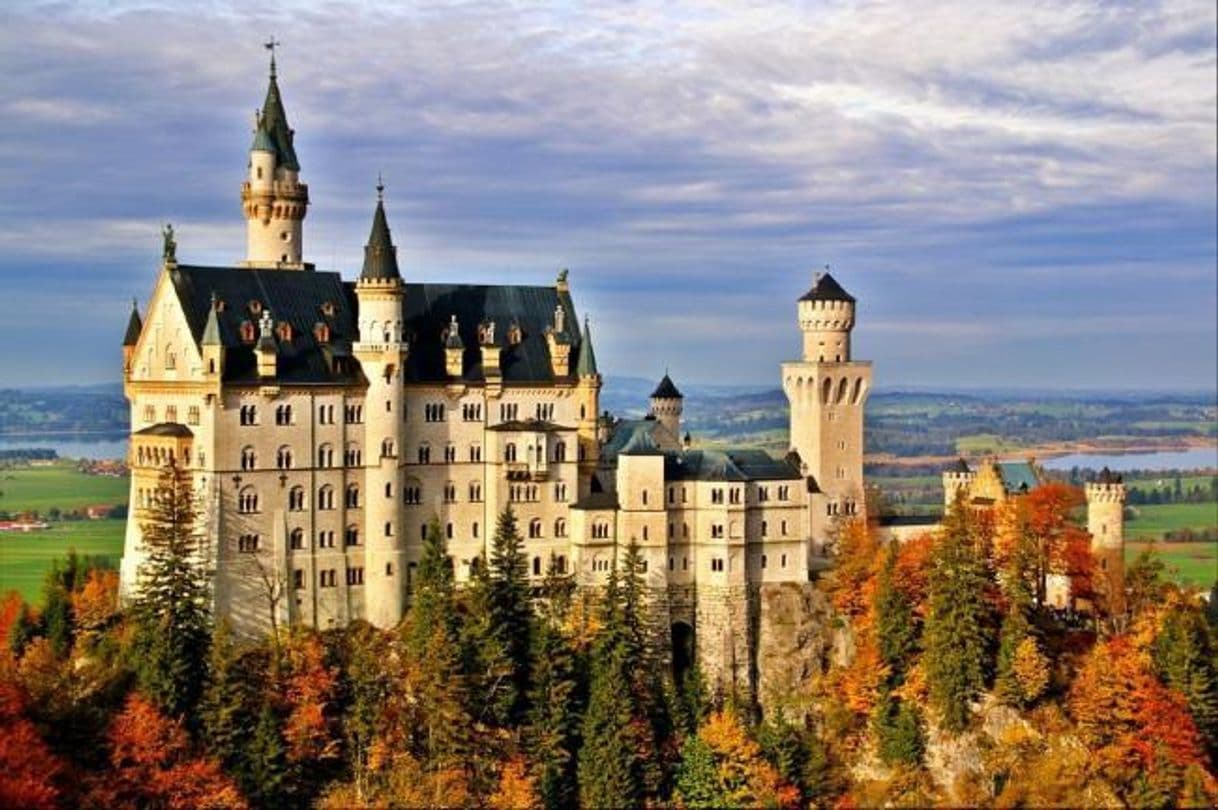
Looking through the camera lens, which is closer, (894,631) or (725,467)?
(894,631)

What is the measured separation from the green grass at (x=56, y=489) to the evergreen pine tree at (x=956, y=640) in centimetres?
8132

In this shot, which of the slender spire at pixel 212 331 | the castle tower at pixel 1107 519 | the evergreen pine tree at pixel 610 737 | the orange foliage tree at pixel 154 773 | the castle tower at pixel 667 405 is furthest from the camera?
the castle tower at pixel 667 405

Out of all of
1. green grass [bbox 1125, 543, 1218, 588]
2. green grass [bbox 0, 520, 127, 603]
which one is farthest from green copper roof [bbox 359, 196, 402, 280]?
green grass [bbox 1125, 543, 1218, 588]

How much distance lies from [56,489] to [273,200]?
81395mm

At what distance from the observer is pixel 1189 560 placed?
7293 inches

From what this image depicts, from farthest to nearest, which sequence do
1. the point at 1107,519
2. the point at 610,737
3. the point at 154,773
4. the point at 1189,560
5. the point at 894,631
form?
1. the point at 1189,560
2. the point at 1107,519
3. the point at 894,631
4. the point at 610,737
5. the point at 154,773

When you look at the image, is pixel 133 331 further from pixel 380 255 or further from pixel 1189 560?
pixel 1189 560

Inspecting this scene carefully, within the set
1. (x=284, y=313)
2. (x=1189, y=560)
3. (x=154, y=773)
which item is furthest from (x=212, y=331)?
(x=1189, y=560)

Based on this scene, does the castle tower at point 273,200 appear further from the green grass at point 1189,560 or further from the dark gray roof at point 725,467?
the green grass at point 1189,560

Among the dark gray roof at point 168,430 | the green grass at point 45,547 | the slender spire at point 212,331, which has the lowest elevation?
the green grass at point 45,547

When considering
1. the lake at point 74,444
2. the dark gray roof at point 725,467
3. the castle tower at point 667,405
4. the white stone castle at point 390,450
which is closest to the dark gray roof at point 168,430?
the white stone castle at point 390,450

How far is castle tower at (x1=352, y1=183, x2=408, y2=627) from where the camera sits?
299ft

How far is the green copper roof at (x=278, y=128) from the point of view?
96625 millimetres

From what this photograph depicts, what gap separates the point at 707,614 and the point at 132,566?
27607 mm
